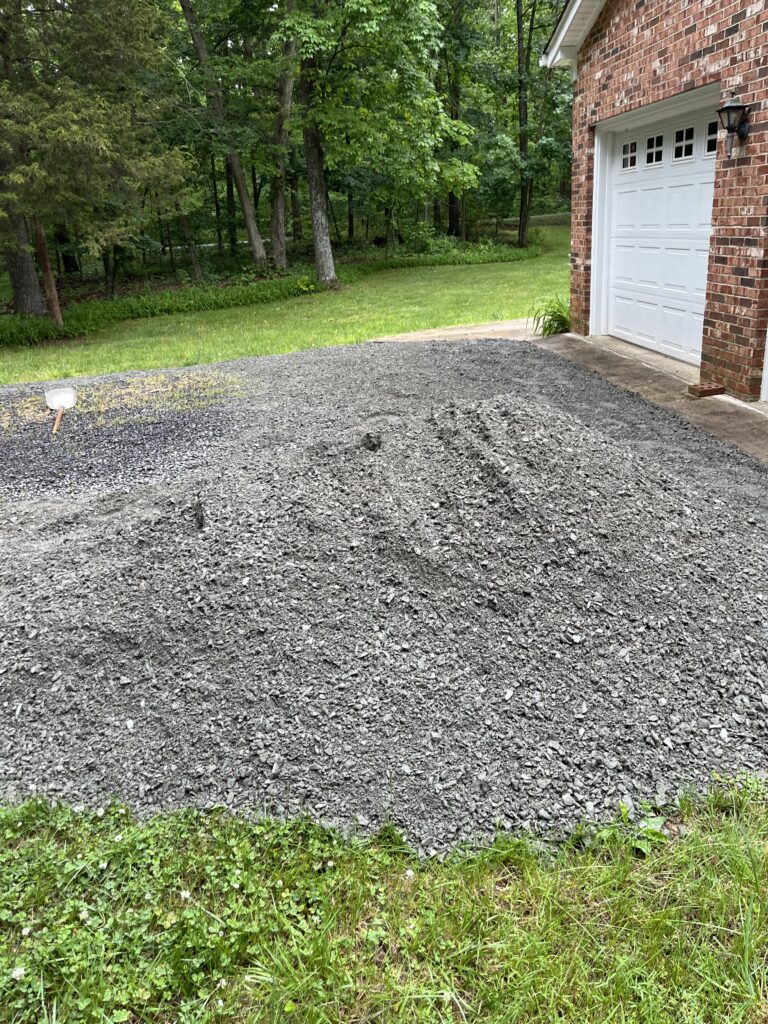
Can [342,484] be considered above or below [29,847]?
above

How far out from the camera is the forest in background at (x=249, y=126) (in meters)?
11.7

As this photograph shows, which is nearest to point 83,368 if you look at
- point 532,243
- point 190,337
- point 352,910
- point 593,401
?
point 190,337

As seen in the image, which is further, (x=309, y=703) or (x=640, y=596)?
(x=640, y=596)

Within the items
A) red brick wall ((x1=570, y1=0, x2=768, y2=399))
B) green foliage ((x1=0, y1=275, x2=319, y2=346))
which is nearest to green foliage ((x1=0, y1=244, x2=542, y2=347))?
green foliage ((x1=0, y1=275, x2=319, y2=346))

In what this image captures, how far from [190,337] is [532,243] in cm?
1512

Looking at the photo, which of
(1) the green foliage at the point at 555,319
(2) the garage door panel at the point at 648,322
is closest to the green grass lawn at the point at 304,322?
(1) the green foliage at the point at 555,319

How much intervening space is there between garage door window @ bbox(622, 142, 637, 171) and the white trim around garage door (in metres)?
0.16

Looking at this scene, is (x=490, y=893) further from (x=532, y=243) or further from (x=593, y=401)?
(x=532, y=243)

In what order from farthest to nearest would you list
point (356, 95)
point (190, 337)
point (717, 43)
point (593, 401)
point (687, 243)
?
point (356, 95) < point (190, 337) < point (687, 243) < point (593, 401) < point (717, 43)

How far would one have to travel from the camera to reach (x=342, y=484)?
148 inches

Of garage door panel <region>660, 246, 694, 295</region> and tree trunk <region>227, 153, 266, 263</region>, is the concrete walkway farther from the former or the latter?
tree trunk <region>227, 153, 266, 263</region>

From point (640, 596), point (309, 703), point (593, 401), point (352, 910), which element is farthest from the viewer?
point (593, 401)

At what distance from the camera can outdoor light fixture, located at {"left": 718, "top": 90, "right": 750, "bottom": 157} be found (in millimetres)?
5297

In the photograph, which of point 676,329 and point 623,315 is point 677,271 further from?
point 623,315
